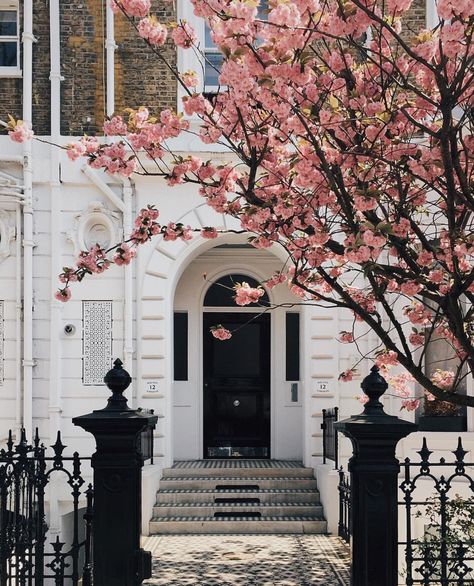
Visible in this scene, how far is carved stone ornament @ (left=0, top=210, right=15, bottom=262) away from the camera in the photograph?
12.0m

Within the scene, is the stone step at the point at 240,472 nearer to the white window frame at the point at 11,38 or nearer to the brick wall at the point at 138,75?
the brick wall at the point at 138,75

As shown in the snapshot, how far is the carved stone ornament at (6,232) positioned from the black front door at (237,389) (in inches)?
143

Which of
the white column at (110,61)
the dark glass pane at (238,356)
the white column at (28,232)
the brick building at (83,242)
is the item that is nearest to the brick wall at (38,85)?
the brick building at (83,242)

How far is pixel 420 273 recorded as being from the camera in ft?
17.6

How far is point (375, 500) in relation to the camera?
5691 millimetres

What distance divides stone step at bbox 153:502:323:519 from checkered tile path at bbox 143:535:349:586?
53cm

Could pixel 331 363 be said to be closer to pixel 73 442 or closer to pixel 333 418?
pixel 333 418

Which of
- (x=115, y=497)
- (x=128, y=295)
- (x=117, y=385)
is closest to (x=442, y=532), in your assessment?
(x=115, y=497)

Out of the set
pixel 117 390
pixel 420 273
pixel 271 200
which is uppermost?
pixel 271 200

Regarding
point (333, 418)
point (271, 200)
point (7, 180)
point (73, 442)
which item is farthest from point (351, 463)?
point (7, 180)

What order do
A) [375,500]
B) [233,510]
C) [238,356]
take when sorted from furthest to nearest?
[238,356], [233,510], [375,500]

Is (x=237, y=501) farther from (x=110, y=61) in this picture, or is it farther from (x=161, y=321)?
(x=110, y=61)

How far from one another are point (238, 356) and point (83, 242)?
141 inches

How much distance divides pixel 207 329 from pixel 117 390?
8.06 m
